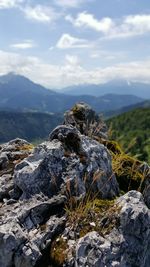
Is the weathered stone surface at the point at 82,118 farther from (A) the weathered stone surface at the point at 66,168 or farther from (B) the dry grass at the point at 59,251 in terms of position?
(B) the dry grass at the point at 59,251

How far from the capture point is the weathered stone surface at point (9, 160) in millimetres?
13172

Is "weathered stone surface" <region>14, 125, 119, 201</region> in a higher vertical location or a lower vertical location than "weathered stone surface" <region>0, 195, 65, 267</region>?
higher

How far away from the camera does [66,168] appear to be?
13.4m

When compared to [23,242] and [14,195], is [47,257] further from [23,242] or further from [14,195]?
[14,195]

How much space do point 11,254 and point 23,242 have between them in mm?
429

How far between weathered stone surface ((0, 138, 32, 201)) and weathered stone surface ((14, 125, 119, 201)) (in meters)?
0.57

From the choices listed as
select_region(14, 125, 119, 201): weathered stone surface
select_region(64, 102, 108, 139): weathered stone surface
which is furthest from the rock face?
select_region(64, 102, 108, 139): weathered stone surface

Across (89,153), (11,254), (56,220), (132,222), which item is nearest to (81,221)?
(56,220)

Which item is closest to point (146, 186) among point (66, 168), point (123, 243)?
point (66, 168)

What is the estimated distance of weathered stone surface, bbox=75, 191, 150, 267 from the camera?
1011cm

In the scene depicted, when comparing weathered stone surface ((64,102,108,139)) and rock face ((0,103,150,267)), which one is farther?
weathered stone surface ((64,102,108,139))

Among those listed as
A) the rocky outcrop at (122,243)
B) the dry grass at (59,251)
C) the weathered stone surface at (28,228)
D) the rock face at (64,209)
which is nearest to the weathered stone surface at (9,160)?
the rock face at (64,209)

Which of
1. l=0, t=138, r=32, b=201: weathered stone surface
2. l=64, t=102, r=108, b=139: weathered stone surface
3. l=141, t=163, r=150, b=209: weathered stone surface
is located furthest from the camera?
l=64, t=102, r=108, b=139: weathered stone surface

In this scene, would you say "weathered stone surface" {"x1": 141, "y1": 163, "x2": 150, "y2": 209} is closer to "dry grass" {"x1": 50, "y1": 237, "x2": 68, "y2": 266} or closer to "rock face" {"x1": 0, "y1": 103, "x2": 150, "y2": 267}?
"rock face" {"x1": 0, "y1": 103, "x2": 150, "y2": 267}
